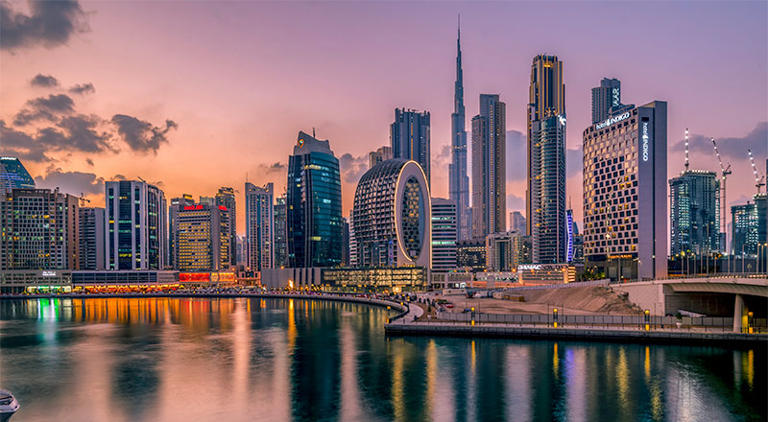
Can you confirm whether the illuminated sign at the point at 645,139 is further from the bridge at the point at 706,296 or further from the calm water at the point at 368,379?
the calm water at the point at 368,379

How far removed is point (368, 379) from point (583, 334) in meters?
43.4

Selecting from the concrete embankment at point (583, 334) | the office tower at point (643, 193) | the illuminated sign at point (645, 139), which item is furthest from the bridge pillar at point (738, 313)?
the illuminated sign at point (645, 139)

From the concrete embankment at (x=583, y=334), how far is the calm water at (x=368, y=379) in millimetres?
3099

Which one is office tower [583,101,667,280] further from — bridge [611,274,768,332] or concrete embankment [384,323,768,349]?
concrete embankment [384,323,768,349]

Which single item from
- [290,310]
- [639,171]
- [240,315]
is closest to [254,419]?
[240,315]

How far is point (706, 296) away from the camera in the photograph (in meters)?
106

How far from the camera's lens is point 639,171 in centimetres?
17788

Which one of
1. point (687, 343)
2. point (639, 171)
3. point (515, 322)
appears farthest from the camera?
point (639, 171)

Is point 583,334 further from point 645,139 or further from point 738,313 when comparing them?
point 645,139

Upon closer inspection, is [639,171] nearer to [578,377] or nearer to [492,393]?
[578,377]

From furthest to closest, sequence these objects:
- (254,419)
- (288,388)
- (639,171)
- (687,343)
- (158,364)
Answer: (639,171), (687,343), (158,364), (288,388), (254,419)

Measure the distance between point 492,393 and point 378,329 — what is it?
60.3 metres

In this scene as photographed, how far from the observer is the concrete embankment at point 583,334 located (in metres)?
85.9

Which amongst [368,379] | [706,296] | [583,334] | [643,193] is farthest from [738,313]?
[643,193]
